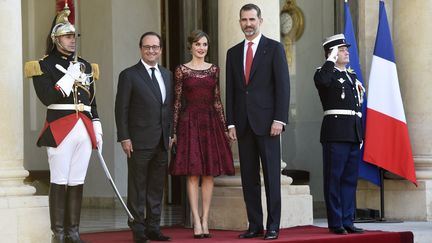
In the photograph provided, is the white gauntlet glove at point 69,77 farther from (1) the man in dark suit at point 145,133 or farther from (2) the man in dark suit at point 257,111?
(2) the man in dark suit at point 257,111

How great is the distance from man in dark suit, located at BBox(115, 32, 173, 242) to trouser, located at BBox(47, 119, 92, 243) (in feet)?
1.98

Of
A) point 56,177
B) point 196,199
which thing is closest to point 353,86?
point 196,199

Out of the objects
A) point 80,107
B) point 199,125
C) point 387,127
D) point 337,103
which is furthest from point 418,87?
point 80,107

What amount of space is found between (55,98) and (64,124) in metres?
0.22

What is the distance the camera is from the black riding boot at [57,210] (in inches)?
359

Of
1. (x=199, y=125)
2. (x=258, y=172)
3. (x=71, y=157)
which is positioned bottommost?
(x=258, y=172)

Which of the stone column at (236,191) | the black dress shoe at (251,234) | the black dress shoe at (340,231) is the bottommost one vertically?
the black dress shoe at (340,231)

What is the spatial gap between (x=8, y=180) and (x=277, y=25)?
3354 mm

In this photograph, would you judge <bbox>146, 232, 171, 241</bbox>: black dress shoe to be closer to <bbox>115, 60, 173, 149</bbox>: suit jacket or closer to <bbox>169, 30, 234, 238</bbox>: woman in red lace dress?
<bbox>169, 30, 234, 238</bbox>: woman in red lace dress

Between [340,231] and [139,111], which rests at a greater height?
[139,111]

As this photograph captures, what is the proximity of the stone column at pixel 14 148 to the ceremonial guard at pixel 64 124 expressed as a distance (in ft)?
0.65

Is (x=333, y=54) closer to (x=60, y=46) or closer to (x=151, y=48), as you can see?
(x=151, y=48)

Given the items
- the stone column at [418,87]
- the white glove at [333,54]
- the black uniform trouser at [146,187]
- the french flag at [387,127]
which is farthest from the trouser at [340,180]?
the stone column at [418,87]

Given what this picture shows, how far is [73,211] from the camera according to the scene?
923 centimetres
